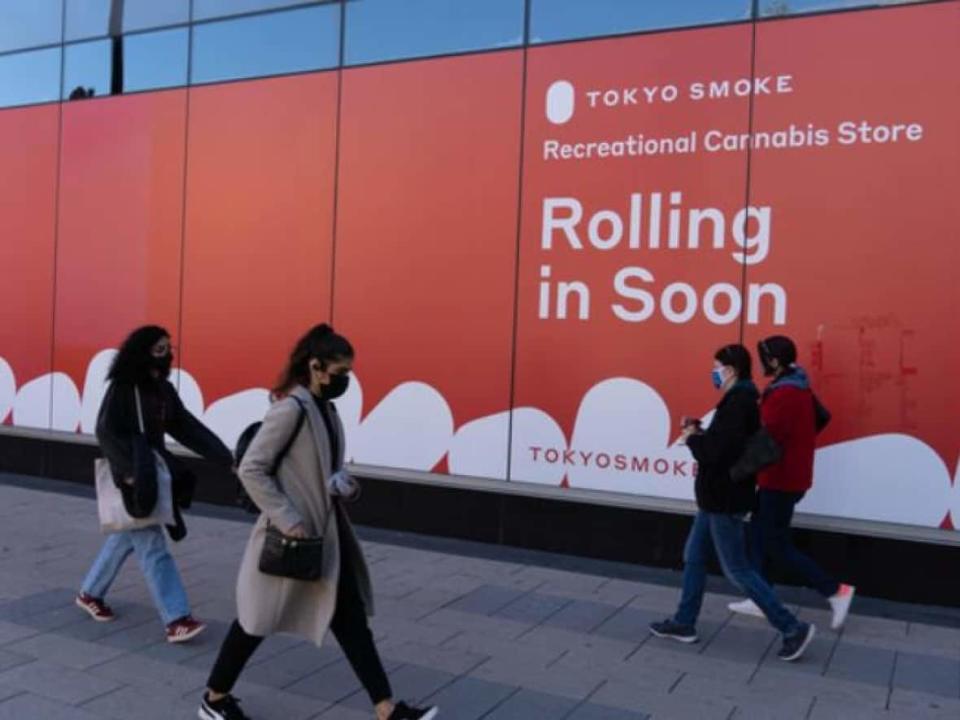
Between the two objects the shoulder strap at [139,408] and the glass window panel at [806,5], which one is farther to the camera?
the glass window panel at [806,5]

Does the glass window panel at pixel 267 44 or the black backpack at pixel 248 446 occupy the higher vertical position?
the glass window panel at pixel 267 44

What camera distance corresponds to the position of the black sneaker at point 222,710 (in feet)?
13.5

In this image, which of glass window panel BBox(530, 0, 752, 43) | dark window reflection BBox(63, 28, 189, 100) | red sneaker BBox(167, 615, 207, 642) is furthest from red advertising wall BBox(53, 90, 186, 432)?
red sneaker BBox(167, 615, 207, 642)

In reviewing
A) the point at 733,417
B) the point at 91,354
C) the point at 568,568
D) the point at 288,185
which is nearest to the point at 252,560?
the point at 733,417

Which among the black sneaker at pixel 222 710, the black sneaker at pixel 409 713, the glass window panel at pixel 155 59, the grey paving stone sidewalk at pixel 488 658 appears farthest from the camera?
the glass window panel at pixel 155 59

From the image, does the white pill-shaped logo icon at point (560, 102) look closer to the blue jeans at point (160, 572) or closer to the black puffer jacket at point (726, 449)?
the black puffer jacket at point (726, 449)

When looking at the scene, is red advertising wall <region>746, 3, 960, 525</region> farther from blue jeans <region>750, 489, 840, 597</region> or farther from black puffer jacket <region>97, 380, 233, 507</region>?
black puffer jacket <region>97, 380, 233, 507</region>

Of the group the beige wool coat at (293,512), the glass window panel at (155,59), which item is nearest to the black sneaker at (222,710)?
the beige wool coat at (293,512)

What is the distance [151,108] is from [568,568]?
5911 mm

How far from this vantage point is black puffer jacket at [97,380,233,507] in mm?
5180

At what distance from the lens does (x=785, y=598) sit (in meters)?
6.45

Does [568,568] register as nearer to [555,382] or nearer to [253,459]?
[555,382]

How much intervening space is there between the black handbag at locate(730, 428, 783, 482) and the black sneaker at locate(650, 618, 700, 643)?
3.14ft

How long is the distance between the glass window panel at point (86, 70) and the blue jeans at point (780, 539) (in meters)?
7.48
